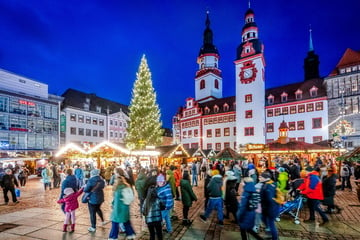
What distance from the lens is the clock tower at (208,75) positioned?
55.0 m

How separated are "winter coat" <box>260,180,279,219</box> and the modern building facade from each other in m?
38.3

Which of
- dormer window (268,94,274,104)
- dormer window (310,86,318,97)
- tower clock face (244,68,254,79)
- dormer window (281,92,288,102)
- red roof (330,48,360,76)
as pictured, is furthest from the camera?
tower clock face (244,68,254,79)

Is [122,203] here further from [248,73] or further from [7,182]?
[248,73]

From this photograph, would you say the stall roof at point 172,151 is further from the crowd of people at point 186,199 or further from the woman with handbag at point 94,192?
the woman with handbag at point 94,192

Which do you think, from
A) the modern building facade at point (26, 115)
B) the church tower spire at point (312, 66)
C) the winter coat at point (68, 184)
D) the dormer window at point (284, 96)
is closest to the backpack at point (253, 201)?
the winter coat at point (68, 184)

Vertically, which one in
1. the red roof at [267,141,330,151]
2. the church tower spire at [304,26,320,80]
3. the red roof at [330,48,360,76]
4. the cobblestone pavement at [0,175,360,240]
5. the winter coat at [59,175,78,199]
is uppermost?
the church tower spire at [304,26,320,80]

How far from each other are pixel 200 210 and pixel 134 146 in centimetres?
2023

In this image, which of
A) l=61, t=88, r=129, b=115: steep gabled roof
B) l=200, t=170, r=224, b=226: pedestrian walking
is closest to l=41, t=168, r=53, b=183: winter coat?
l=200, t=170, r=224, b=226: pedestrian walking

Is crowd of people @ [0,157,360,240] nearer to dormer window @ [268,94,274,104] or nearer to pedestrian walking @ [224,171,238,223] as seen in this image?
pedestrian walking @ [224,171,238,223]

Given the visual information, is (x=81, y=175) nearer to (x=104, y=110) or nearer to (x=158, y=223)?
(x=158, y=223)

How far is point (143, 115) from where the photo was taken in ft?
102

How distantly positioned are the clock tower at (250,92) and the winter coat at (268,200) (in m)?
37.2

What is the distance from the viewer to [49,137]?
4419 cm

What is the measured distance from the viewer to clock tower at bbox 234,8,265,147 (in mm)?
42406
